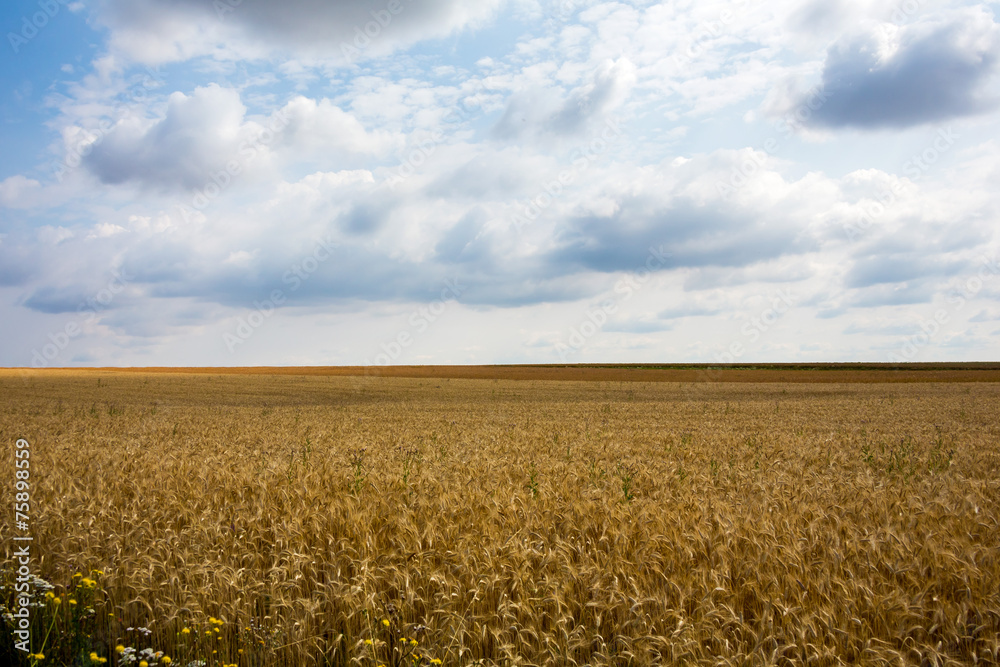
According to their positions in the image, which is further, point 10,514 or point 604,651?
point 10,514

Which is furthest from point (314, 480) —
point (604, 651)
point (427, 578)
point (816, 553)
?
point (816, 553)

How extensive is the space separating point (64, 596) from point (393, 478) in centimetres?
404

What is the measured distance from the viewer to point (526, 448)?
11.9 meters

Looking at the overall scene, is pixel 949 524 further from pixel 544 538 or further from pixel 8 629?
pixel 8 629

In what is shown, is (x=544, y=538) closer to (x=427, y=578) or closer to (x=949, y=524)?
(x=427, y=578)

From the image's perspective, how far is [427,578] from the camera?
473cm

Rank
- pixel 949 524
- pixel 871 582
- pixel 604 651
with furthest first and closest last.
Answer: pixel 949 524, pixel 871 582, pixel 604 651

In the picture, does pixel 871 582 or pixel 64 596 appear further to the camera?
pixel 64 596

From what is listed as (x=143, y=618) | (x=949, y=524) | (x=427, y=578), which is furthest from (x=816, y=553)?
(x=143, y=618)

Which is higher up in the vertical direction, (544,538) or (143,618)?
(544,538)

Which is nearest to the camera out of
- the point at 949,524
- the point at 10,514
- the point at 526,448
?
the point at 949,524

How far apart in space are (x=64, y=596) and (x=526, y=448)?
8.21 metres

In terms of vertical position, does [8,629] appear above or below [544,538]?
below

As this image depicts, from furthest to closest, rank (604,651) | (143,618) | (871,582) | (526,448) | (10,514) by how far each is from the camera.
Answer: (526,448), (10,514), (143,618), (871,582), (604,651)
